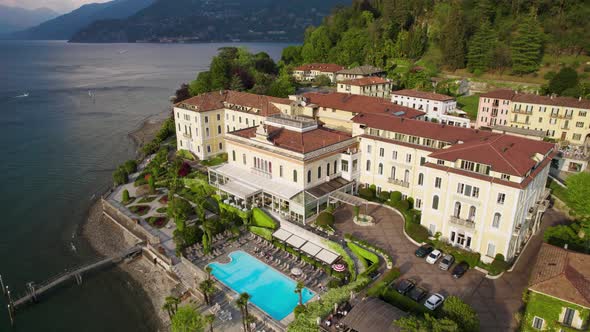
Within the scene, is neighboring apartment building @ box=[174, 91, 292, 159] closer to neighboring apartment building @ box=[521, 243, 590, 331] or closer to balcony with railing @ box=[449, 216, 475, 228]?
balcony with railing @ box=[449, 216, 475, 228]

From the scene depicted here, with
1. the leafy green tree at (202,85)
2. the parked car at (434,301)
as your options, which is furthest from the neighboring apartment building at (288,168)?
the leafy green tree at (202,85)

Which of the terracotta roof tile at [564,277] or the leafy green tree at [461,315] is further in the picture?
the leafy green tree at [461,315]

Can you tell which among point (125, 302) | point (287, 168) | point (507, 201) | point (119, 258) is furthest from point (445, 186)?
point (119, 258)

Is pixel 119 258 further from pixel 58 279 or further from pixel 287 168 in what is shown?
pixel 287 168

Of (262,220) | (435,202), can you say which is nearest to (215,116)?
(262,220)

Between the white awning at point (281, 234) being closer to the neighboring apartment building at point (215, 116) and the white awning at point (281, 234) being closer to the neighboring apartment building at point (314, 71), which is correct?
the neighboring apartment building at point (215, 116)

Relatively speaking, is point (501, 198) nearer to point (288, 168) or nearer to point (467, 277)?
point (467, 277)
